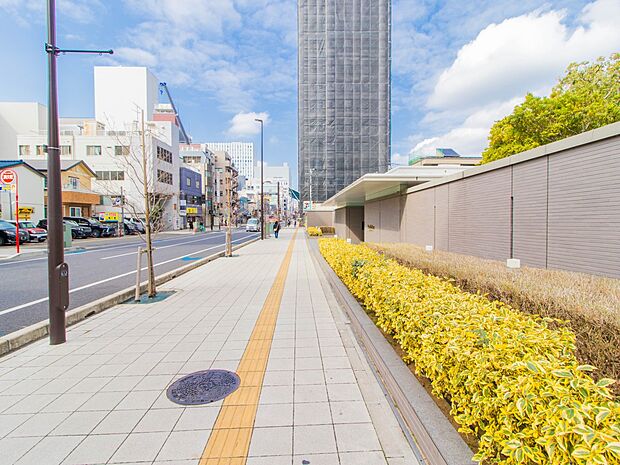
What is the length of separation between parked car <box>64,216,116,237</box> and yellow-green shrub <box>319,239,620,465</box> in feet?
108

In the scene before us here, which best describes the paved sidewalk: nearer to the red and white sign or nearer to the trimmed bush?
the trimmed bush

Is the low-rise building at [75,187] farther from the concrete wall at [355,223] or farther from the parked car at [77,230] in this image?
the concrete wall at [355,223]

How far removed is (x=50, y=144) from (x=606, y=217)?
7718 mm

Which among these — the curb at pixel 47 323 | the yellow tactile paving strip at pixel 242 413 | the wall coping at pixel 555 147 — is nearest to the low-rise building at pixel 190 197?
the curb at pixel 47 323

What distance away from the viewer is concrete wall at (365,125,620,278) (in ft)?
14.4

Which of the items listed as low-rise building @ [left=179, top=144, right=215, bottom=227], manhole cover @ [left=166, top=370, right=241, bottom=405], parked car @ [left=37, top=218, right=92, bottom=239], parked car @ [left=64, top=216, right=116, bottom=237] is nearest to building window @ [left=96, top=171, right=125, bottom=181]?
parked car @ [left=64, top=216, right=116, bottom=237]

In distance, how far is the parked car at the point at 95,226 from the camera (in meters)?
28.7

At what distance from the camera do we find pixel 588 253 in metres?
4.61

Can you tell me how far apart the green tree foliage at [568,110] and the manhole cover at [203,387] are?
21.6 metres

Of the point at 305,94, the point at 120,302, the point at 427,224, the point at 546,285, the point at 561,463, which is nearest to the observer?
the point at 561,463

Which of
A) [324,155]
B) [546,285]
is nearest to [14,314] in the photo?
[546,285]

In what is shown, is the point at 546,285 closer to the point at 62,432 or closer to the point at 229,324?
the point at 229,324

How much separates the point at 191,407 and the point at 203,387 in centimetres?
38

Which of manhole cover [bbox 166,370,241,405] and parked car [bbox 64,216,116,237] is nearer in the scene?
manhole cover [bbox 166,370,241,405]
